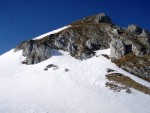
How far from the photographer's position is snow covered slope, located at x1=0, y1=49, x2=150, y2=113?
52844mm

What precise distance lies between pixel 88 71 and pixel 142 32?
33.1 m

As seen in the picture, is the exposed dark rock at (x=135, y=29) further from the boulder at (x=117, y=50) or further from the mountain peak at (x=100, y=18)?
the mountain peak at (x=100, y=18)

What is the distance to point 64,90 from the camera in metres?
63.0

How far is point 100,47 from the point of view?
98625 millimetres

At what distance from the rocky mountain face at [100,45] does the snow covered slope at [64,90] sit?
138 inches

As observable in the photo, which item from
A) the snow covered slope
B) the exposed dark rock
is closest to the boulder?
the snow covered slope

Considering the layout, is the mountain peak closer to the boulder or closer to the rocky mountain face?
the rocky mountain face

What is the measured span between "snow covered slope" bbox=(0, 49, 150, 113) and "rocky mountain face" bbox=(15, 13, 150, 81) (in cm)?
351

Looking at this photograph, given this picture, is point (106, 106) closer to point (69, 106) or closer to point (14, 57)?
point (69, 106)

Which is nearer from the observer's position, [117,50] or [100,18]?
[117,50]

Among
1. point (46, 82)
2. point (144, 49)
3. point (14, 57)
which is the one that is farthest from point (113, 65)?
point (14, 57)

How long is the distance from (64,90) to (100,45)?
1567 inches

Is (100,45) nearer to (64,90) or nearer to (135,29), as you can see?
(135,29)

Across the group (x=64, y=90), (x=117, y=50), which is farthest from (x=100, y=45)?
(x=64, y=90)
